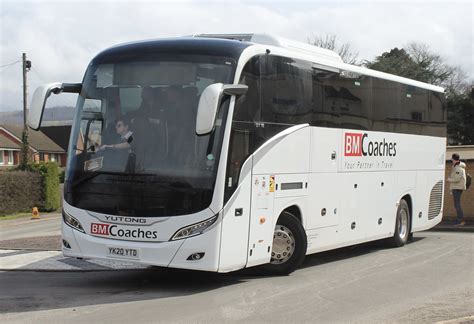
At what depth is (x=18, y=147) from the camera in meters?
69.2

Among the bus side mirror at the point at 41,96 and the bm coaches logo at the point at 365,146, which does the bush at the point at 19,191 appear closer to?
the bm coaches logo at the point at 365,146

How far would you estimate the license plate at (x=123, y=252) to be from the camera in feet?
27.3

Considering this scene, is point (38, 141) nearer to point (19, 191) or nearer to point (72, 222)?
point (19, 191)

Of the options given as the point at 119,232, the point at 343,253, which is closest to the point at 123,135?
the point at 119,232

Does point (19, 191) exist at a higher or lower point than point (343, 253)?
lower

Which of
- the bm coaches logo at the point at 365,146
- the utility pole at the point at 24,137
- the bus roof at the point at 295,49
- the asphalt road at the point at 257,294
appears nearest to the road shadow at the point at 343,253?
the asphalt road at the point at 257,294

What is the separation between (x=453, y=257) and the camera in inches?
477

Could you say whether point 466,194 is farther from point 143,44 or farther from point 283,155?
point 143,44

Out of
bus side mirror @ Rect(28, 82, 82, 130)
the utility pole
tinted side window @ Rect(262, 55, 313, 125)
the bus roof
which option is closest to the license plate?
bus side mirror @ Rect(28, 82, 82, 130)

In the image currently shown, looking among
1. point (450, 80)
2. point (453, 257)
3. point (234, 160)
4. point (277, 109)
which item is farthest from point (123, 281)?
point (450, 80)

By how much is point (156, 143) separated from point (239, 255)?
1.93m

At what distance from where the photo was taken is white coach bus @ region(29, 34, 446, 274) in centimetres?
826

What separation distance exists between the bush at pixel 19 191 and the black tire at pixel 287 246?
27.4m

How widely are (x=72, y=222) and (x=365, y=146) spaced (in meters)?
5.85
